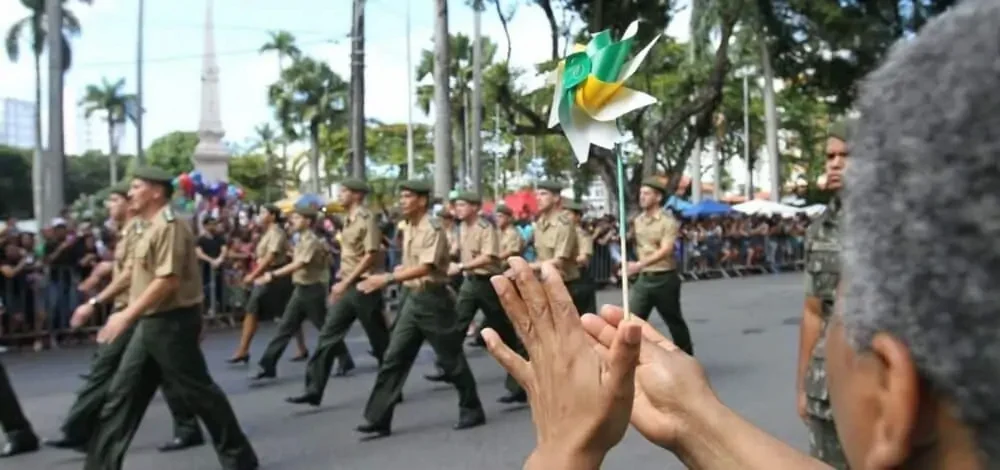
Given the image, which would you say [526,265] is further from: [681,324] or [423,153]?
[423,153]

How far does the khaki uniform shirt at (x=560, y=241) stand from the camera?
967 centimetres

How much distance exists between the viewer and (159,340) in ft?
19.3

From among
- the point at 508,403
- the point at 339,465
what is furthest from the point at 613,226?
the point at 339,465

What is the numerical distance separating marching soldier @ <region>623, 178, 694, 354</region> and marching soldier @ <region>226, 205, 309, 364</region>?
3.54m

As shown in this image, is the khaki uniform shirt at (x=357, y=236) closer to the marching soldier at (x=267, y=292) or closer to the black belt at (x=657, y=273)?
the marching soldier at (x=267, y=292)

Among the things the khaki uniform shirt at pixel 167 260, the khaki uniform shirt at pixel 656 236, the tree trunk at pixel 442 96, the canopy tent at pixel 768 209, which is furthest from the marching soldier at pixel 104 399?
the canopy tent at pixel 768 209

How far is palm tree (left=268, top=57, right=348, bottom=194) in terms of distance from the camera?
201 feet

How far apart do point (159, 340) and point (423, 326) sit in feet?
7.09

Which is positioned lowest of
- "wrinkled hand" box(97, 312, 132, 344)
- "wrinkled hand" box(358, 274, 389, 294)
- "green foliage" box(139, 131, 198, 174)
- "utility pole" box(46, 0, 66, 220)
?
"wrinkled hand" box(97, 312, 132, 344)

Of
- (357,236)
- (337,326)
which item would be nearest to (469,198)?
(357,236)

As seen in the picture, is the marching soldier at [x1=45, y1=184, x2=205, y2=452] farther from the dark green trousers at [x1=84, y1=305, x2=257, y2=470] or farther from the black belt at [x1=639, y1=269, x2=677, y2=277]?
the black belt at [x1=639, y1=269, x2=677, y2=277]

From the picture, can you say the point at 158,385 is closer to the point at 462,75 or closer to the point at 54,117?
the point at 54,117

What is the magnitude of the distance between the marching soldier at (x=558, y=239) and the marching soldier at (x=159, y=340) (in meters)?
3.74

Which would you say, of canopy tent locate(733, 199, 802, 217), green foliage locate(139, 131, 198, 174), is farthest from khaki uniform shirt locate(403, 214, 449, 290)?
green foliage locate(139, 131, 198, 174)
